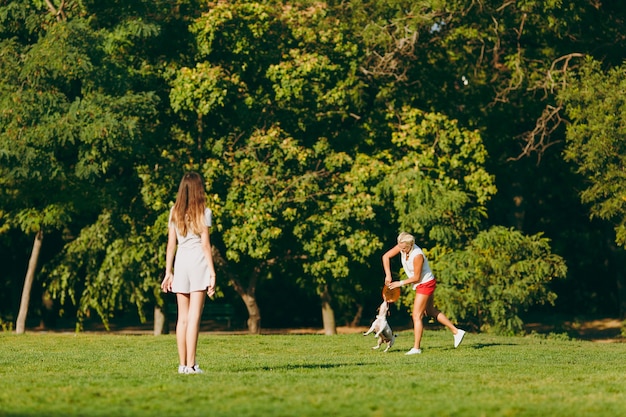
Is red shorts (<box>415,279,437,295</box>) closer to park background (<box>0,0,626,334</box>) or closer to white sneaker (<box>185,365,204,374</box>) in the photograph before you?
white sneaker (<box>185,365,204,374</box>)

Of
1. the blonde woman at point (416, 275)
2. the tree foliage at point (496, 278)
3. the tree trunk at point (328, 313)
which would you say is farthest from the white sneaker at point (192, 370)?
the tree trunk at point (328, 313)

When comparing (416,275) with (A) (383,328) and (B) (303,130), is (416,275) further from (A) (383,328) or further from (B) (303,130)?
(B) (303,130)

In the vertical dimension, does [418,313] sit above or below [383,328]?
above

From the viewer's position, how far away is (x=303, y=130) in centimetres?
2458

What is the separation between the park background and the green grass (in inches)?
295

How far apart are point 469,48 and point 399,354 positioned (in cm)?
1235

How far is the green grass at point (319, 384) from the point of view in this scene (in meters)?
7.89

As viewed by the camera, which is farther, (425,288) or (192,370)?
(425,288)

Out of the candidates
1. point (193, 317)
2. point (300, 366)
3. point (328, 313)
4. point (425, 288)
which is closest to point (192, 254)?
point (193, 317)

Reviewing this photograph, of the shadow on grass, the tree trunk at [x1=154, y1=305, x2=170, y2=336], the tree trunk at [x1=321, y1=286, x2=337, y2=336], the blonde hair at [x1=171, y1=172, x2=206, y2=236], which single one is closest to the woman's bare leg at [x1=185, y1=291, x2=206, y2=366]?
the blonde hair at [x1=171, y1=172, x2=206, y2=236]

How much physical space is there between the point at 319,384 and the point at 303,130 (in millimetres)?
15557

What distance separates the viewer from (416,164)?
23.4 m

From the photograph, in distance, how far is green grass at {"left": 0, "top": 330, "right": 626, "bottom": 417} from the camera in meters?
7.89

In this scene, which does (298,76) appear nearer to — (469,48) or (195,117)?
(195,117)
